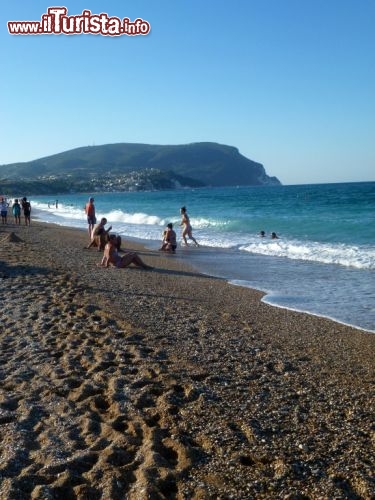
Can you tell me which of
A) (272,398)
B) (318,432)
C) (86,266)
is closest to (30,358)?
(272,398)

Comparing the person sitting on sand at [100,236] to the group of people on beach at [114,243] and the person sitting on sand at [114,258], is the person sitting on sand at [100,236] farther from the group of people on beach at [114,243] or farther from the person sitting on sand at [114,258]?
the person sitting on sand at [114,258]

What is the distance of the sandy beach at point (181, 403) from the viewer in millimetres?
3197

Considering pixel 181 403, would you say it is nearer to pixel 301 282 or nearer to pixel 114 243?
pixel 301 282

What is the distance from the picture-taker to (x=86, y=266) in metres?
12.6

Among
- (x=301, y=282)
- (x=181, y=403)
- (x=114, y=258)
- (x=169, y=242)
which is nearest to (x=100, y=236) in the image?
(x=169, y=242)

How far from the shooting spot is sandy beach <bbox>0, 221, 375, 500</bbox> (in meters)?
3.20

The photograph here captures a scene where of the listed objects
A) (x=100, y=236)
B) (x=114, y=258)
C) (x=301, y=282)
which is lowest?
(x=301, y=282)

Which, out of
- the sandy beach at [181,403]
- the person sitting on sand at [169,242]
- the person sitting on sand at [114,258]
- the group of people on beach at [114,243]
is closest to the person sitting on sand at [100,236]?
the group of people on beach at [114,243]

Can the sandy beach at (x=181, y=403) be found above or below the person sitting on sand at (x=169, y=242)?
below

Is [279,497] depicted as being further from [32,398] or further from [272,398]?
[32,398]

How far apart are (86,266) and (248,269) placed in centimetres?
413

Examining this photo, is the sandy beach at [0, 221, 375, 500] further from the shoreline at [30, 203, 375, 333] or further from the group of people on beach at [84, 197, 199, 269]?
the group of people on beach at [84, 197, 199, 269]

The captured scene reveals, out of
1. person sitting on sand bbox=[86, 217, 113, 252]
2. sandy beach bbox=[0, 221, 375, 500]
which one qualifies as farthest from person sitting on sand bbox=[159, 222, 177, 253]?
sandy beach bbox=[0, 221, 375, 500]

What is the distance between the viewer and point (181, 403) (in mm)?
4316
